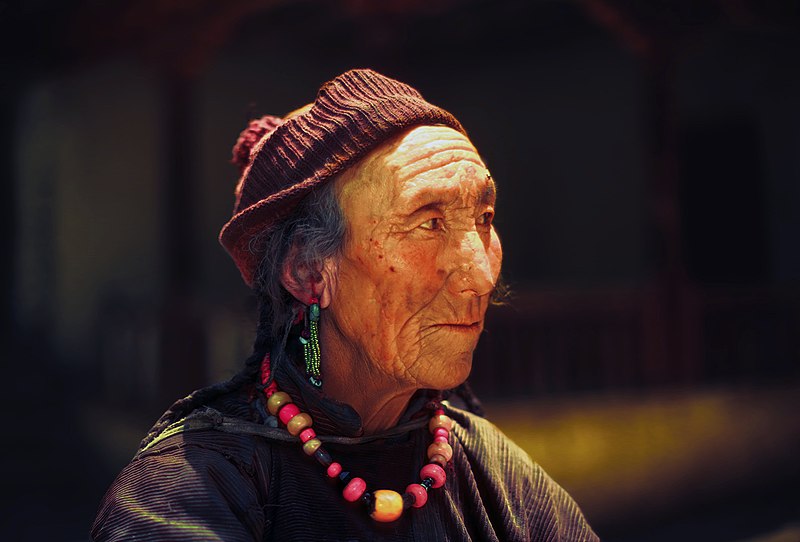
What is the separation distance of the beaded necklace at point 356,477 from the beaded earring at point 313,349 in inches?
2.9

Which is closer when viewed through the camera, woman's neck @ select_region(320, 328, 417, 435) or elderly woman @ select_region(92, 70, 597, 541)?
elderly woman @ select_region(92, 70, 597, 541)

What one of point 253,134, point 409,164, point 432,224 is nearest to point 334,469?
point 432,224

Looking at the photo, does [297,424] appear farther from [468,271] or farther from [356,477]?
[468,271]

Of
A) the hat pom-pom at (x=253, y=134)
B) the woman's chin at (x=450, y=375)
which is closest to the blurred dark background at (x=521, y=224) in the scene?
the hat pom-pom at (x=253, y=134)

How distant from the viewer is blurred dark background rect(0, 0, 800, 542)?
6.75m

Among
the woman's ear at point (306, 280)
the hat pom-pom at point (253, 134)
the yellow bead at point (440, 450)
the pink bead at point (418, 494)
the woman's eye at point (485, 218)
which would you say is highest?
the hat pom-pom at point (253, 134)

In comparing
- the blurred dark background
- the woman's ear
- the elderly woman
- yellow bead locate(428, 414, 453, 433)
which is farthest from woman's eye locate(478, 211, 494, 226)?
the blurred dark background

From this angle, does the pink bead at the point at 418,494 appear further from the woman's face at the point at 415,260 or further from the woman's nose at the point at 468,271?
the woman's nose at the point at 468,271

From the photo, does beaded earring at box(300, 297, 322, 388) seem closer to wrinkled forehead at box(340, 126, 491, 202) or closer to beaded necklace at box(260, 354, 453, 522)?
beaded necklace at box(260, 354, 453, 522)

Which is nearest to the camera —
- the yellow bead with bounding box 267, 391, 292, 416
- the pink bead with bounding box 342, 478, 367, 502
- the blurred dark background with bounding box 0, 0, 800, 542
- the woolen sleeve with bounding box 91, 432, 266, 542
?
the woolen sleeve with bounding box 91, 432, 266, 542

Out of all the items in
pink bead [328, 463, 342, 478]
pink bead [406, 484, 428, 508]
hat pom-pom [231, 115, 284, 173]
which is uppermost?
hat pom-pom [231, 115, 284, 173]

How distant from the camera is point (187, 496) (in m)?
1.63

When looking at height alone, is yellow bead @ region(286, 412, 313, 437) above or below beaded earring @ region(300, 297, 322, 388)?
below

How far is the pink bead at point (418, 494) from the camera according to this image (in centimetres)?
183
